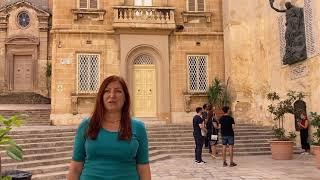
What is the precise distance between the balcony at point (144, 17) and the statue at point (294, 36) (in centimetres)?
561

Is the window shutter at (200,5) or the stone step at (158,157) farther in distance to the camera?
the window shutter at (200,5)

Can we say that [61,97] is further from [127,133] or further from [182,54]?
[127,133]

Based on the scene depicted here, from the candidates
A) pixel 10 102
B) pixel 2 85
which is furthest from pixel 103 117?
pixel 2 85

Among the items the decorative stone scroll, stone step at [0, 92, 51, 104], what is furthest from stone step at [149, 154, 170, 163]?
stone step at [0, 92, 51, 104]

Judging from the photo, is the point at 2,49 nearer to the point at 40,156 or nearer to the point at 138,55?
the point at 138,55

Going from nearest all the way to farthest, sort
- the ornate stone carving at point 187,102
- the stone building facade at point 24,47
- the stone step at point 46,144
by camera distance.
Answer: the stone step at point 46,144 < the ornate stone carving at point 187,102 < the stone building facade at point 24,47

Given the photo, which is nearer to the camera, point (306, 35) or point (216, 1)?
point (306, 35)

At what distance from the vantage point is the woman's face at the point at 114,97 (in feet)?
9.18

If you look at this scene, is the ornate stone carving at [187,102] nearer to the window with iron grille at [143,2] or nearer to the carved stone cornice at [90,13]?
the window with iron grille at [143,2]

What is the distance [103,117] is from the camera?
9.08 ft

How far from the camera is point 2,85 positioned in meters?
31.0

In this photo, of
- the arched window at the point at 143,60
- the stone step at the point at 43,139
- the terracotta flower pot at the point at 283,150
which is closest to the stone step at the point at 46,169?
the stone step at the point at 43,139

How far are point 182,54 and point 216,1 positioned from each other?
3.45 m

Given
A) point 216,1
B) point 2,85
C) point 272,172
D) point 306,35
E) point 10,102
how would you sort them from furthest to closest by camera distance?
point 2,85 < point 10,102 < point 216,1 < point 306,35 < point 272,172
